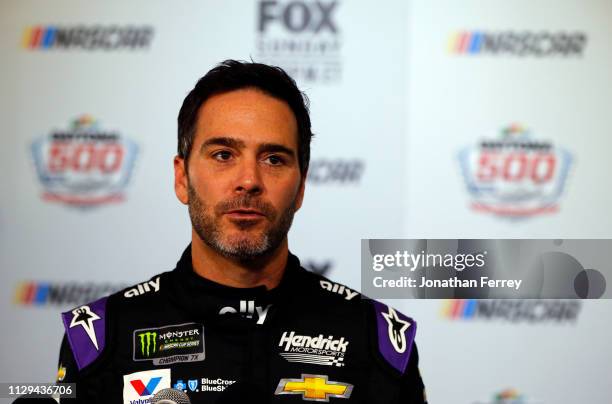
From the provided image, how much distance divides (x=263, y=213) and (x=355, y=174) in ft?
5.60

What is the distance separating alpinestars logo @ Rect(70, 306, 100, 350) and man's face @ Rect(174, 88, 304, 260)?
1.01 ft

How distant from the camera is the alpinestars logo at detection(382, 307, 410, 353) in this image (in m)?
1.69

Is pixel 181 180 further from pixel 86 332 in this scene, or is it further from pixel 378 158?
pixel 378 158

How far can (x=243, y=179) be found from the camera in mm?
1536

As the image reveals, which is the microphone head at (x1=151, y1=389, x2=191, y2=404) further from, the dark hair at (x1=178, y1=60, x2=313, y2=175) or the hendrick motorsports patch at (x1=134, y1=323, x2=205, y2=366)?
the dark hair at (x1=178, y1=60, x2=313, y2=175)

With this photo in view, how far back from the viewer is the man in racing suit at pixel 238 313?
61.8 inches

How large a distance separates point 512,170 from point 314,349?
191 cm

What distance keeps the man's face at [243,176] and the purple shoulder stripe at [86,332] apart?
302 mm

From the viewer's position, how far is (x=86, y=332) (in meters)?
1.62

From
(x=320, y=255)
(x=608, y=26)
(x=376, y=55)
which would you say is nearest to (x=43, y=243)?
(x=320, y=255)

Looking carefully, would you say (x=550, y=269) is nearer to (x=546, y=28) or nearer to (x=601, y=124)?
(x=601, y=124)
